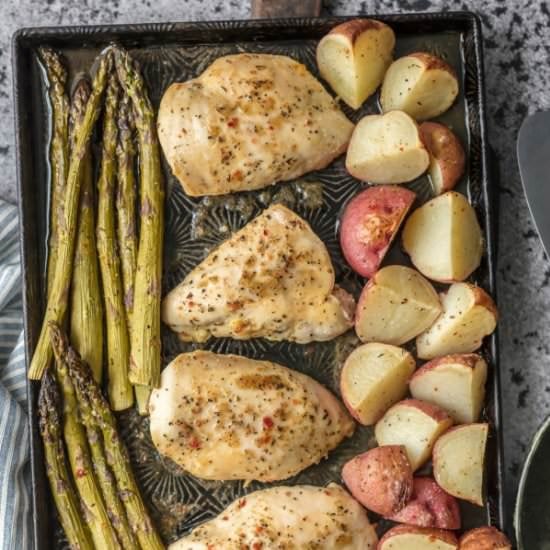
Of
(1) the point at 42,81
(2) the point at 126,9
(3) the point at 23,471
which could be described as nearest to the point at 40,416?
(3) the point at 23,471

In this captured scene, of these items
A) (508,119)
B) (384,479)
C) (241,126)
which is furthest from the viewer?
(508,119)

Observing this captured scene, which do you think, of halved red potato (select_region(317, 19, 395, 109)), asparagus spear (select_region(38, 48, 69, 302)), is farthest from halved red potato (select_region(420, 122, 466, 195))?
asparagus spear (select_region(38, 48, 69, 302))

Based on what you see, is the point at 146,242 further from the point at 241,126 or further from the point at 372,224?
the point at 372,224

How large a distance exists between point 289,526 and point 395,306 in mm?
594

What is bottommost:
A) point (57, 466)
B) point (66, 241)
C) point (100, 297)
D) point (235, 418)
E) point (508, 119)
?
point (57, 466)

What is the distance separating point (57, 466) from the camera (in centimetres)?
240

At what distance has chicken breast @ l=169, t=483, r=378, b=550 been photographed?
Answer: 2395mm

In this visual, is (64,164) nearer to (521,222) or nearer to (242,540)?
(242,540)

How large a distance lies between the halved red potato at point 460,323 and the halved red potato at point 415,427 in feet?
0.49

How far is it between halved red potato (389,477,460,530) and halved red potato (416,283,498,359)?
327 millimetres

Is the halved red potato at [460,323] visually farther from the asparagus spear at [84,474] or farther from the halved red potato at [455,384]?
the asparagus spear at [84,474]

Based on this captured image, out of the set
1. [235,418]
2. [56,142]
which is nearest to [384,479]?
[235,418]

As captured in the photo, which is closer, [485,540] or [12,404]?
[485,540]

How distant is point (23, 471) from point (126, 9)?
126cm
